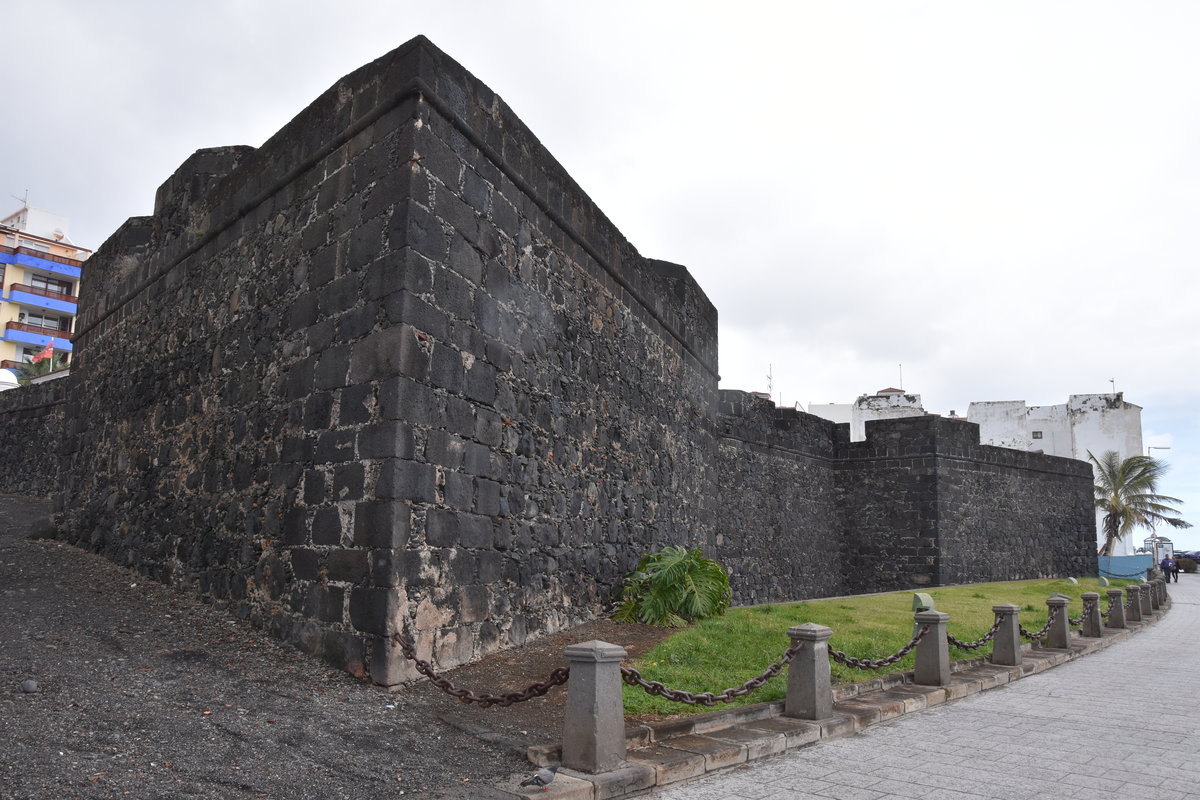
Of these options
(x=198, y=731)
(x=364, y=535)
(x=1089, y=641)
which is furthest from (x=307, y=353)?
(x=1089, y=641)

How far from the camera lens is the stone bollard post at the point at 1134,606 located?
14.8 meters

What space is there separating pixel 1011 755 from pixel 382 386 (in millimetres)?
4815

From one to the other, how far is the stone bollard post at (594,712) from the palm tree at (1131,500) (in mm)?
40061

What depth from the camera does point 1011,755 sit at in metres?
5.32

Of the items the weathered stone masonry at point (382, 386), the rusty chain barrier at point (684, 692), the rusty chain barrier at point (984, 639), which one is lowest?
the rusty chain barrier at point (984, 639)

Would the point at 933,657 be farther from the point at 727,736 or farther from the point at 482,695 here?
the point at 482,695

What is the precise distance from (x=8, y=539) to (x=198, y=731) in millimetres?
7423

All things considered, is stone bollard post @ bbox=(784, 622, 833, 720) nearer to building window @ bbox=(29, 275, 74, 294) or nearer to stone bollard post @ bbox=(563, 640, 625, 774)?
stone bollard post @ bbox=(563, 640, 625, 774)

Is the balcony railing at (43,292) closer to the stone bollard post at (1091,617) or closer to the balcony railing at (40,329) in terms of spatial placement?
the balcony railing at (40,329)

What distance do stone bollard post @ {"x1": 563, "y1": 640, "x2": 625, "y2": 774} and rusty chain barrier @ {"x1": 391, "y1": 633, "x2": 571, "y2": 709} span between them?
6.8 inches

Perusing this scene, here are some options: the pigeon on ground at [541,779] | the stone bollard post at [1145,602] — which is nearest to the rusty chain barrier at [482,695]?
the pigeon on ground at [541,779]

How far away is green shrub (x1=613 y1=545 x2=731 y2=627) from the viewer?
8.97 m

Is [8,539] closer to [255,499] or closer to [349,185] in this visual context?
[255,499]

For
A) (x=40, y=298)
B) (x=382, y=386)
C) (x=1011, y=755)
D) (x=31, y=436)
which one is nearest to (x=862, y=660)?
(x=1011, y=755)
